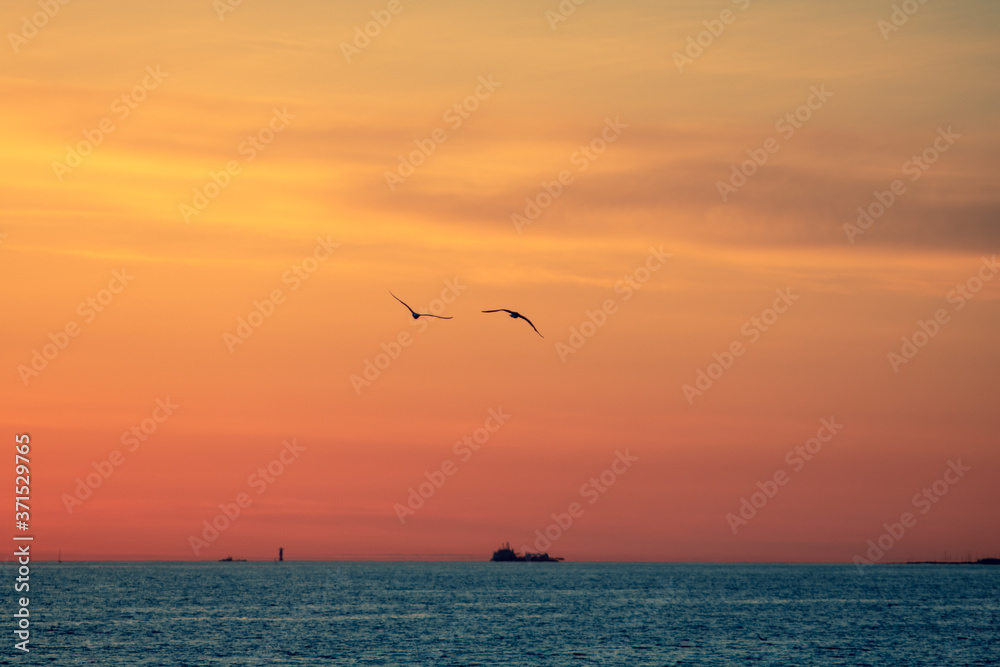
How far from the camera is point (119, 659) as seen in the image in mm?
97688

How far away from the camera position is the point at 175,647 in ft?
353

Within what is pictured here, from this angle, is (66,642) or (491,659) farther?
(66,642)

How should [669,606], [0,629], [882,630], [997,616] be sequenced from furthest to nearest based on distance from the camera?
[669,606], [997,616], [882,630], [0,629]

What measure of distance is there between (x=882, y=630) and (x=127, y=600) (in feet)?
399

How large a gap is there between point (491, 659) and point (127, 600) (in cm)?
11463

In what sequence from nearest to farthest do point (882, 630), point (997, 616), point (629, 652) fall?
point (629, 652), point (882, 630), point (997, 616)

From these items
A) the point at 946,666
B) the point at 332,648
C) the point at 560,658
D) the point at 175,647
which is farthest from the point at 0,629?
the point at 946,666

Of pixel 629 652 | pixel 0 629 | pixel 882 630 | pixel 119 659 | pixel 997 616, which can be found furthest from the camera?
pixel 997 616

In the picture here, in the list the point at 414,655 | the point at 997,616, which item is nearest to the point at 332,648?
the point at 414,655

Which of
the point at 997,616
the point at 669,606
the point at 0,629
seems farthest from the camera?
the point at 669,606

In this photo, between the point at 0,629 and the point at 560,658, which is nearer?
the point at 560,658

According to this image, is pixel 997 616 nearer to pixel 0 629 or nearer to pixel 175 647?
pixel 175 647

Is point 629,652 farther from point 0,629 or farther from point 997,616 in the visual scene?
point 997,616

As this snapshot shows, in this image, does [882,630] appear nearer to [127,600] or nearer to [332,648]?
[332,648]
